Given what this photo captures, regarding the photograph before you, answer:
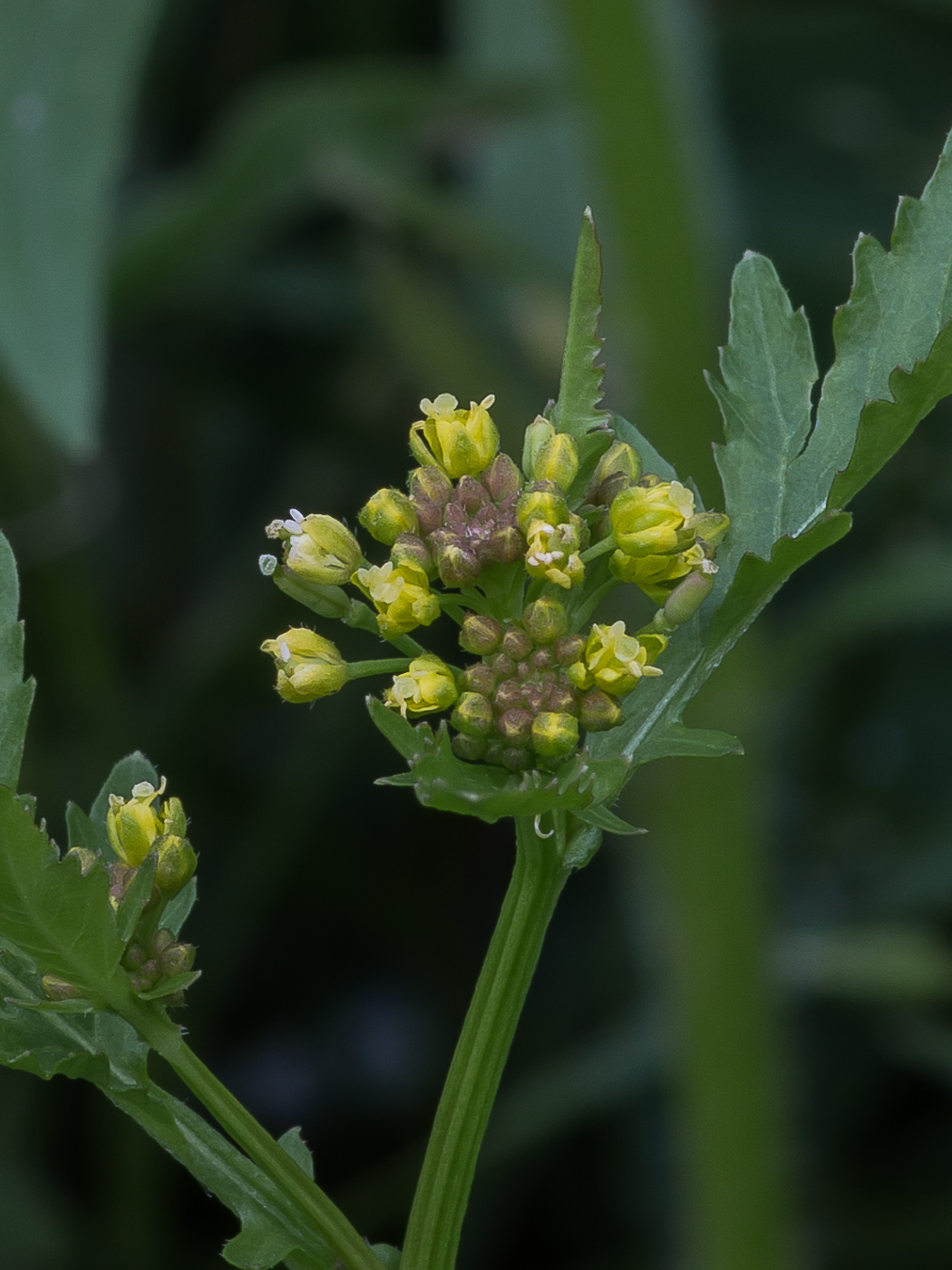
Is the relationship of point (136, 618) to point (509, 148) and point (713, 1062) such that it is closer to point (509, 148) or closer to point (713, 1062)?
point (509, 148)

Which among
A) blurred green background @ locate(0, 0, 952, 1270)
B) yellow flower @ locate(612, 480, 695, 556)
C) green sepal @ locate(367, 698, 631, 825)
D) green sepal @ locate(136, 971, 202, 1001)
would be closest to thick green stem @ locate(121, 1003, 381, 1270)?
green sepal @ locate(136, 971, 202, 1001)

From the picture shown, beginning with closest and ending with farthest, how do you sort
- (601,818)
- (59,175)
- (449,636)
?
(601,818), (59,175), (449,636)

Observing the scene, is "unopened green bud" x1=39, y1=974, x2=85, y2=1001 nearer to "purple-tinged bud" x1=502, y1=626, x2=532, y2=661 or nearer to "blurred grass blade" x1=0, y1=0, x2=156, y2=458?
"purple-tinged bud" x1=502, y1=626, x2=532, y2=661

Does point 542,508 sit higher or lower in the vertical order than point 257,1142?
higher

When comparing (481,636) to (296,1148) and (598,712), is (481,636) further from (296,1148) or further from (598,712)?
(296,1148)

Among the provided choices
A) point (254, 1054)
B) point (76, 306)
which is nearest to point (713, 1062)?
point (254, 1054)

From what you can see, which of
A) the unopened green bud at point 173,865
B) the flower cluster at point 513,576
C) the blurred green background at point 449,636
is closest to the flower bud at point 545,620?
the flower cluster at point 513,576

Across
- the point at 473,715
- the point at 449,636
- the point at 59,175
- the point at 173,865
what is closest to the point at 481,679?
the point at 473,715
